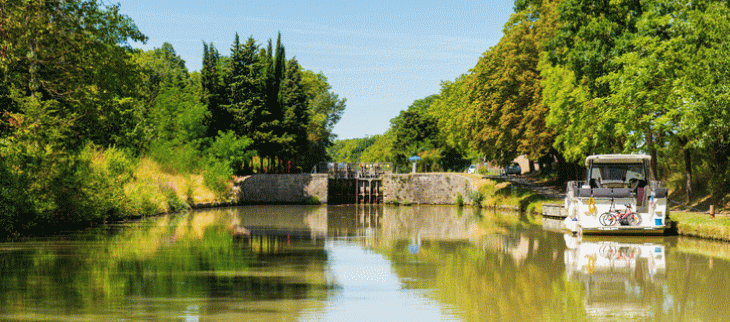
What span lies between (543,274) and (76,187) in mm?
17368

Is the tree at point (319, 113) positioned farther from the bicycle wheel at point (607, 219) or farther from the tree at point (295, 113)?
the bicycle wheel at point (607, 219)

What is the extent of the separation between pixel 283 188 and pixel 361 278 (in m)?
44.0

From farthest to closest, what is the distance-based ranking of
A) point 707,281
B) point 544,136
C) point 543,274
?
point 544,136 → point 543,274 → point 707,281

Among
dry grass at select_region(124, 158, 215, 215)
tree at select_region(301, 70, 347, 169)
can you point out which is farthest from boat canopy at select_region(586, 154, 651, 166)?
tree at select_region(301, 70, 347, 169)

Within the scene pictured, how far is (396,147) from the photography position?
263ft

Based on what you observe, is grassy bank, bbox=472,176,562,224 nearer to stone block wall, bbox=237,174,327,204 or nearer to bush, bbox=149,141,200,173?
stone block wall, bbox=237,174,327,204

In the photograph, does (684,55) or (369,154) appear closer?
(684,55)

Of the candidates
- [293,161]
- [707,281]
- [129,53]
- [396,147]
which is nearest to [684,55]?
[707,281]

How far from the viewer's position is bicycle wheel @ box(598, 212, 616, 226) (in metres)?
22.3

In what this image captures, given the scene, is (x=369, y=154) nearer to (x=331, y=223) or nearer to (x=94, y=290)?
(x=331, y=223)

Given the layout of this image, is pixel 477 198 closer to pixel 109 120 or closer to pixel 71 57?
pixel 109 120

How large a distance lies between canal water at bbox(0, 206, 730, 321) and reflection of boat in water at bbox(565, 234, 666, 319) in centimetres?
3

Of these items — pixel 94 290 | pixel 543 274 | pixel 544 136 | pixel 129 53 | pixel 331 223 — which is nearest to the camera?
pixel 94 290

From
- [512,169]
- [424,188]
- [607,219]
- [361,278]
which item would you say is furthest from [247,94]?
[361,278]
